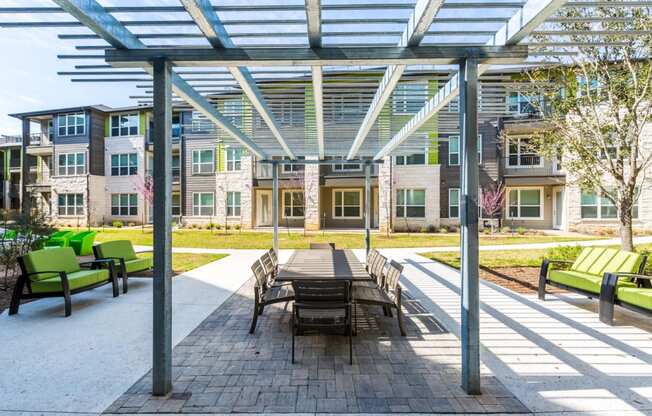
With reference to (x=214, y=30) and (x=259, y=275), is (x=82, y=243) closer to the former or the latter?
(x=259, y=275)

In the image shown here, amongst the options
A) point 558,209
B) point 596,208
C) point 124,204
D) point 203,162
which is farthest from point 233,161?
point 596,208

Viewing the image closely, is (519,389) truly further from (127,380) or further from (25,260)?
(25,260)

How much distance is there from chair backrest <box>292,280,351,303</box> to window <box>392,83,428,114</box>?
3.05 metres

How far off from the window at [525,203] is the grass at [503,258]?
1024cm

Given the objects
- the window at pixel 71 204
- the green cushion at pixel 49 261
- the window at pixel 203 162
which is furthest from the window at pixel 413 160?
the window at pixel 71 204

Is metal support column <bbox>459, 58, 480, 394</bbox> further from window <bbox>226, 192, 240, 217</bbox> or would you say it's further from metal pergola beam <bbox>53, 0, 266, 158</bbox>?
window <bbox>226, 192, 240, 217</bbox>

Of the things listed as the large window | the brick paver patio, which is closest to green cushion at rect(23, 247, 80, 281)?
the brick paver patio

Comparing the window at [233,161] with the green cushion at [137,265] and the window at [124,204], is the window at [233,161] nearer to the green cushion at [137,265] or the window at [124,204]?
the window at [124,204]

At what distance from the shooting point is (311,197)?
21922mm

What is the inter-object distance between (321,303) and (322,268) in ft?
5.44

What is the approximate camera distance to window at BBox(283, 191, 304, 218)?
79.3 feet

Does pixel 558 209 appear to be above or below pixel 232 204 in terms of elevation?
below

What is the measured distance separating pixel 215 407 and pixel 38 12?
3.65 metres

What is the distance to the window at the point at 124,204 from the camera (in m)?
26.9
